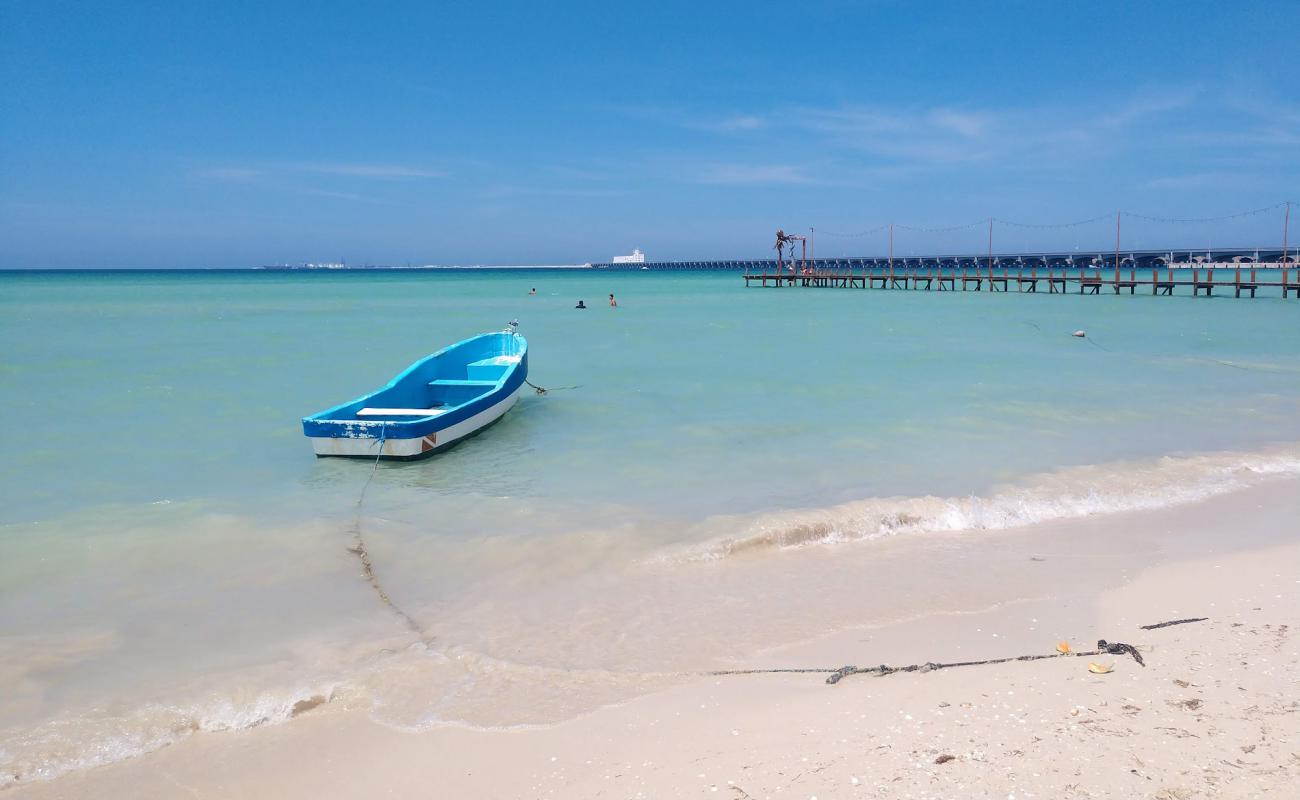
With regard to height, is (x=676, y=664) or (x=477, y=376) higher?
(x=477, y=376)

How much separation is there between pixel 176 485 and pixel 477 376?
5718 mm

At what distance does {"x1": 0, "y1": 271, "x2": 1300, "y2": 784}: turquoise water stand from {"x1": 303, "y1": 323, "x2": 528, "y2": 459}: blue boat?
0.35m

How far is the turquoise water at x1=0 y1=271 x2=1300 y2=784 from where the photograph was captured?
16.0 feet

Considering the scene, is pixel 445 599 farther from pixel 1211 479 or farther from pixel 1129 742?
pixel 1211 479

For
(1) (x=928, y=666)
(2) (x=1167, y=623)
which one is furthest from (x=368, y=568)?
(2) (x=1167, y=623)

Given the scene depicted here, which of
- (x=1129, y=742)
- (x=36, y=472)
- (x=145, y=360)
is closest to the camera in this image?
(x=1129, y=742)

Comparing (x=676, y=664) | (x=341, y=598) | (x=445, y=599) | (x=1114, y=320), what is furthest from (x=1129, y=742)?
(x=1114, y=320)

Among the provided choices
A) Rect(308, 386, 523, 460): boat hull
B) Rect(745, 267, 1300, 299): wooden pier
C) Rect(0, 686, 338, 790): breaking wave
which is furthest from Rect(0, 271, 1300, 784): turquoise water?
Rect(745, 267, 1300, 299): wooden pier

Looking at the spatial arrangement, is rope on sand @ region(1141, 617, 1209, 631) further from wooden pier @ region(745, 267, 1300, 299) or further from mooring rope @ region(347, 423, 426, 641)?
wooden pier @ region(745, 267, 1300, 299)

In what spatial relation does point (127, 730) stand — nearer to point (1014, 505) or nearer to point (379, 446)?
point (379, 446)

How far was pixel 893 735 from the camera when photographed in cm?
354

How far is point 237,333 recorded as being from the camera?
2983 cm

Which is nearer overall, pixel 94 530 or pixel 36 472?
pixel 94 530

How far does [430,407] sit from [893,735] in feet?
33.3
